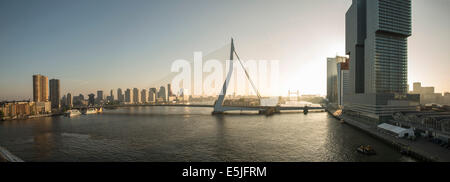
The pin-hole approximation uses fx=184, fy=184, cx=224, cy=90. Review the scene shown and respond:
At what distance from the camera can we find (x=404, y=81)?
92.1 feet

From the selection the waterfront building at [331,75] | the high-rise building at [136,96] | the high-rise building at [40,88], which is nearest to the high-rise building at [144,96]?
the high-rise building at [136,96]

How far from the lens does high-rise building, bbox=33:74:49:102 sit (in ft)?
196

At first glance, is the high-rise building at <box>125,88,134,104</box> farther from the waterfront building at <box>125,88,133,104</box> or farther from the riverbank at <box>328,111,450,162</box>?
the riverbank at <box>328,111,450,162</box>

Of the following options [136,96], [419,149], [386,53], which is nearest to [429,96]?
[386,53]

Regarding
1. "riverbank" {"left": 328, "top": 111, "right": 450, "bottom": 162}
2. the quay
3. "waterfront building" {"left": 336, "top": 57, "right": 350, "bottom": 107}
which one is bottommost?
the quay

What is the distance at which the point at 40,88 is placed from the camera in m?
61.6

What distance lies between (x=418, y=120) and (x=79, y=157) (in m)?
25.9

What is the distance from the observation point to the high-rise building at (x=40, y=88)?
5972 cm

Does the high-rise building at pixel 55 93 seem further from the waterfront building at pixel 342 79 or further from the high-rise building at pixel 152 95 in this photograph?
the waterfront building at pixel 342 79

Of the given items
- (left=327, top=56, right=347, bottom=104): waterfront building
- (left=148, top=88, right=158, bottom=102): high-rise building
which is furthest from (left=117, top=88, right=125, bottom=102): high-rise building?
(left=327, top=56, right=347, bottom=104): waterfront building

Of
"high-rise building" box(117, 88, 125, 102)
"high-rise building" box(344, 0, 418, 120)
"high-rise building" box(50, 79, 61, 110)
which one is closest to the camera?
"high-rise building" box(344, 0, 418, 120)

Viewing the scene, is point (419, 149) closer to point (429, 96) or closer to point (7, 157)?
point (7, 157)
